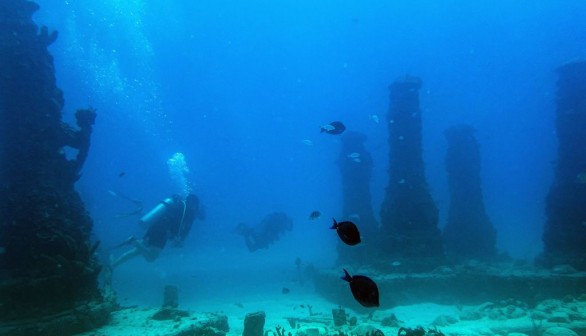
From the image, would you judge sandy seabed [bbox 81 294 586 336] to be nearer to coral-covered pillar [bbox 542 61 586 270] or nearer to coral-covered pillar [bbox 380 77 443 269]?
coral-covered pillar [bbox 380 77 443 269]

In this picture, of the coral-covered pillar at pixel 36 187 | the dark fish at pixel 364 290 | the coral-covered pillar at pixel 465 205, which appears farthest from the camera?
the coral-covered pillar at pixel 465 205

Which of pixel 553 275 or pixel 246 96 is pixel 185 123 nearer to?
pixel 246 96

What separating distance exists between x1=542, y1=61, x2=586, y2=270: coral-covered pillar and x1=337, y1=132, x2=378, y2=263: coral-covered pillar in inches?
338

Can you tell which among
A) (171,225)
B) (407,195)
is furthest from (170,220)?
(407,195)

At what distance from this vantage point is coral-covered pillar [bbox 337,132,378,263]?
2069 centimetres

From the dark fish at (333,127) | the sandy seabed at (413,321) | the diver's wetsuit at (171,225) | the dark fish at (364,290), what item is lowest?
the sandy seabed at (413,321)

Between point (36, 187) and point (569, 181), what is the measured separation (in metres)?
19.6

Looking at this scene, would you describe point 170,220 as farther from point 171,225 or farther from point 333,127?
point 333,127

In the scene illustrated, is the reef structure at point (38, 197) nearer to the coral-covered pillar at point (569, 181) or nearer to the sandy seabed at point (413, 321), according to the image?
the sandy seabed at point (413, 321)

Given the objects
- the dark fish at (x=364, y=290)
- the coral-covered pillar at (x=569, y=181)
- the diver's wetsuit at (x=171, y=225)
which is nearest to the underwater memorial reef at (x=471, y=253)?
the coral-covered pillar at (x=569, y=181)

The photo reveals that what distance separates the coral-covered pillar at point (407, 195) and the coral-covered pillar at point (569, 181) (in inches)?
189

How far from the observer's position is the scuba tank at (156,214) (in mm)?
13516

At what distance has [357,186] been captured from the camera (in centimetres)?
2195

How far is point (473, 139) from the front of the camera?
22.0 meters
